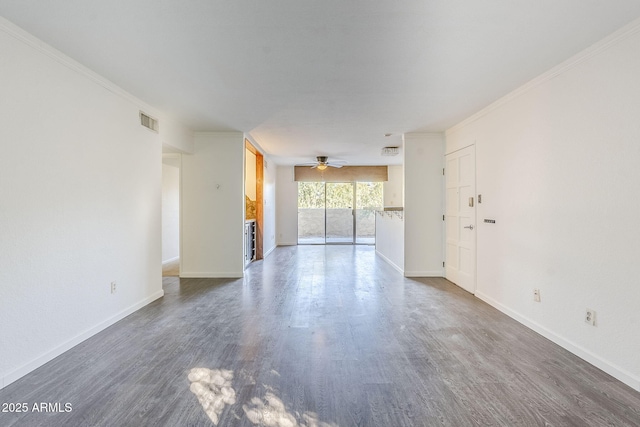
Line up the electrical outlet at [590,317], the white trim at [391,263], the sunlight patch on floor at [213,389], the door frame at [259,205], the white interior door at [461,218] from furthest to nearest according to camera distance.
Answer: the door frame at [259,205] → the white trim at [391,263] → the white interior door at [461,218] → the electrical outlet at [590,317] → the sunlight patch on floor at [213,389]

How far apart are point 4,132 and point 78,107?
75cm

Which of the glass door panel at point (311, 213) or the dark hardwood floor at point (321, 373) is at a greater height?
the glass door panel at point (311, 213)

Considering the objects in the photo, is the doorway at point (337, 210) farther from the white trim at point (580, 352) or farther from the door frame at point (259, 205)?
the white trim at point (580, 352)

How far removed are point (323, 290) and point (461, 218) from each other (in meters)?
2.34

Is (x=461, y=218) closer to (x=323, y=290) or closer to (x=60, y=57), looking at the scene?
(x=323, y=290)

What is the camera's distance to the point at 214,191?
5.16 meters

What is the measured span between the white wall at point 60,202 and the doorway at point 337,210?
6.26 m

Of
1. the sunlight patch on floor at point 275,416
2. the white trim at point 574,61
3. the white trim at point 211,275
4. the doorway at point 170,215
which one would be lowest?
the sunlight patch on floor at point 275,416

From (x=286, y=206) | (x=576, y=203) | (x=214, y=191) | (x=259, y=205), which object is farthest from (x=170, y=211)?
(x=576, y=203)

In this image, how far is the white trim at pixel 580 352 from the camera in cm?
207

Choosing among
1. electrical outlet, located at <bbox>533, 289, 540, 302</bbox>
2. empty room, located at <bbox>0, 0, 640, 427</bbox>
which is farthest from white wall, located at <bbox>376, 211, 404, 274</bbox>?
electrical outlet, located at <bbox>533, 289, 540, 302</bbox>

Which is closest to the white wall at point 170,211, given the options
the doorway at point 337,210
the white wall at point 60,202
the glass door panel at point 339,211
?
the white wall at point 60,202

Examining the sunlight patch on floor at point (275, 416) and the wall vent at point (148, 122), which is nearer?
the sunlight patch on floor at point (275, 416)

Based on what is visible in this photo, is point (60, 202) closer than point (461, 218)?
Yes
